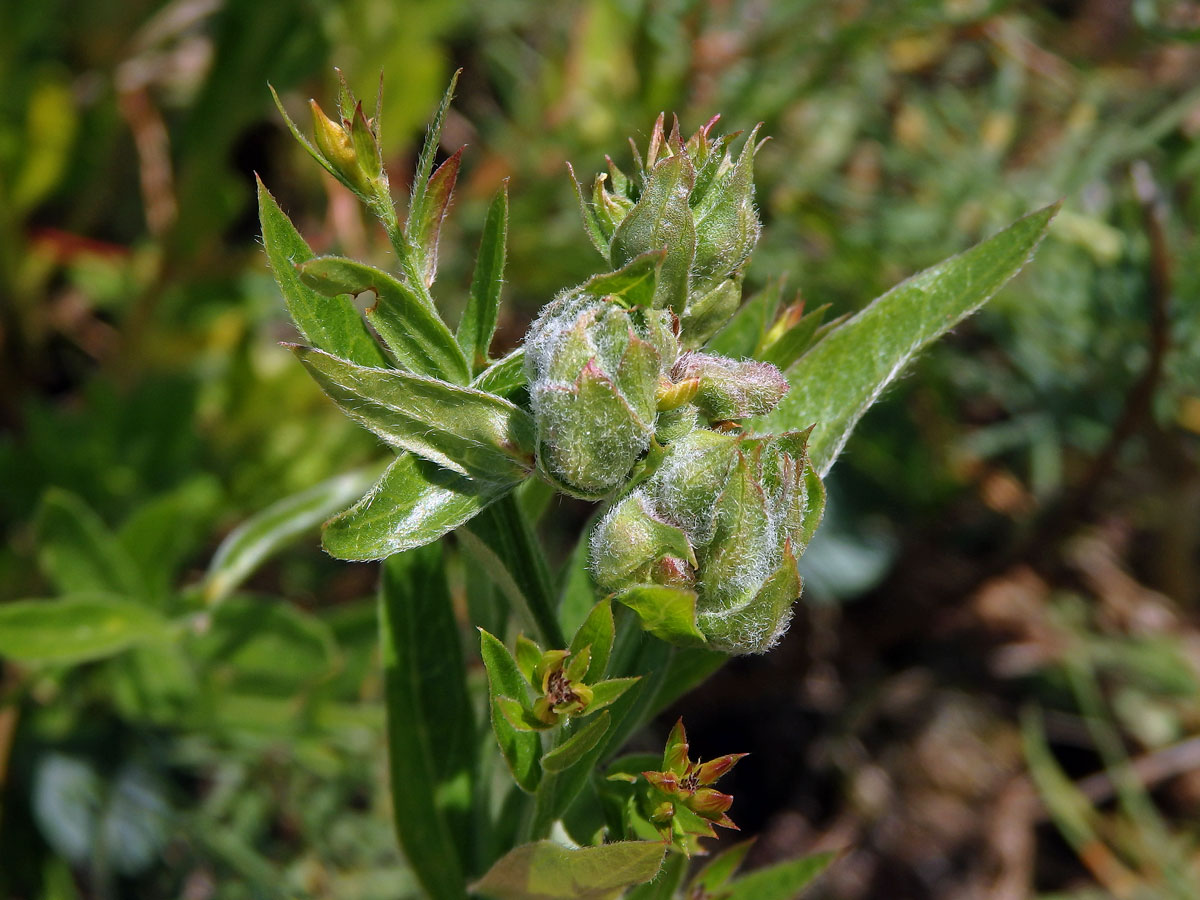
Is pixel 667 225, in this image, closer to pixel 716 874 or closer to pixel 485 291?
pixel 485 291

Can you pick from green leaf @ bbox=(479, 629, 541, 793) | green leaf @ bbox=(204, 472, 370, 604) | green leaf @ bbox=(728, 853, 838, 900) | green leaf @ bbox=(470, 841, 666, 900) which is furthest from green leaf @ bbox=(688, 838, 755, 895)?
green leaf @ bbox=(204, 472, 370, 604)

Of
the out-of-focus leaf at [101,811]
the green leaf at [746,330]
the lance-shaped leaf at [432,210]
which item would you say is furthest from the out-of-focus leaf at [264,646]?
the lance-shaped leaf at [432,210]

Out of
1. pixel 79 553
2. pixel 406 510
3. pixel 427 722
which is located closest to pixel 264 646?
pixel 79 553

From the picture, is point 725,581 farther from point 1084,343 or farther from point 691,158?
point 1084,343

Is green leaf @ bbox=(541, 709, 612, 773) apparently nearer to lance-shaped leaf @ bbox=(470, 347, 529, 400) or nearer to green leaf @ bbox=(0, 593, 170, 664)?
lance-shaped leaf @ bbox=(470, 347, 529, 400)

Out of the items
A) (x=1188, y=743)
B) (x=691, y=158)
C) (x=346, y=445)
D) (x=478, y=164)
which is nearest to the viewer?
(x=691, y=158)

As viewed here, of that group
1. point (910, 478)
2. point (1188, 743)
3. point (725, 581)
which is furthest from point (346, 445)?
point (1188, 743)

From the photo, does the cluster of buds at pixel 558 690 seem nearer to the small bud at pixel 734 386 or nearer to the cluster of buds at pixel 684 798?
the cluster of buds at pixel 684 798
